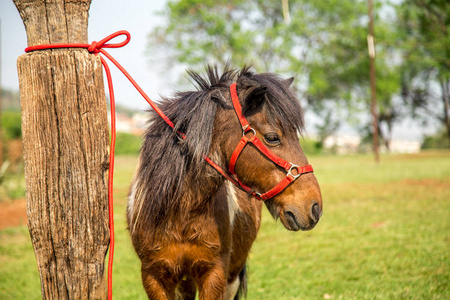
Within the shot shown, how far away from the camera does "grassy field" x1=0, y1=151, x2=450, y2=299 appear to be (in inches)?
190

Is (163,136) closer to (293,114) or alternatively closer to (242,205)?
(293,114)

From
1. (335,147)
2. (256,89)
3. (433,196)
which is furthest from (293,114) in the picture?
(335,147)

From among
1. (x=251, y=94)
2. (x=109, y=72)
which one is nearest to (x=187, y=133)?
(x=251, y=94)

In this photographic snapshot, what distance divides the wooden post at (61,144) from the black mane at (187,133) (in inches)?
25.1

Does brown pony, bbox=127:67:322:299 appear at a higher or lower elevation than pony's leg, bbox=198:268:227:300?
higher

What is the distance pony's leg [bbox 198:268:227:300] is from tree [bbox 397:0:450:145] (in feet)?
110

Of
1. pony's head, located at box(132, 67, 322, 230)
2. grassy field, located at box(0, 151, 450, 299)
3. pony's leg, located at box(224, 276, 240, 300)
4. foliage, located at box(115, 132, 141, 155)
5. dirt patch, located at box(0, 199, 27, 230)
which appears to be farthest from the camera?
foliage, located at box(115, 132, 141, 155)

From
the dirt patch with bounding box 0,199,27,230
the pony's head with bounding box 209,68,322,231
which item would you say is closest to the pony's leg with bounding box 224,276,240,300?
the pony's head with bounding box 209,68,322,231

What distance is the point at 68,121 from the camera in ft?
6.79

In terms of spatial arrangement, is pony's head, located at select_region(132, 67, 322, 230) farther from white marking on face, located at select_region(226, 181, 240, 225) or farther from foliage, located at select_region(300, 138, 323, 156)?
foliage, located at select_region(300, 138, 323, 156)

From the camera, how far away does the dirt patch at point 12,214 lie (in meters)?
9.67

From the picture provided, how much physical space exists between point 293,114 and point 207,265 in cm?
129

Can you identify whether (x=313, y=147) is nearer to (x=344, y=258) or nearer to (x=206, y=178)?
(x=344, y=258)

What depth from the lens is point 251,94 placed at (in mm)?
2438
